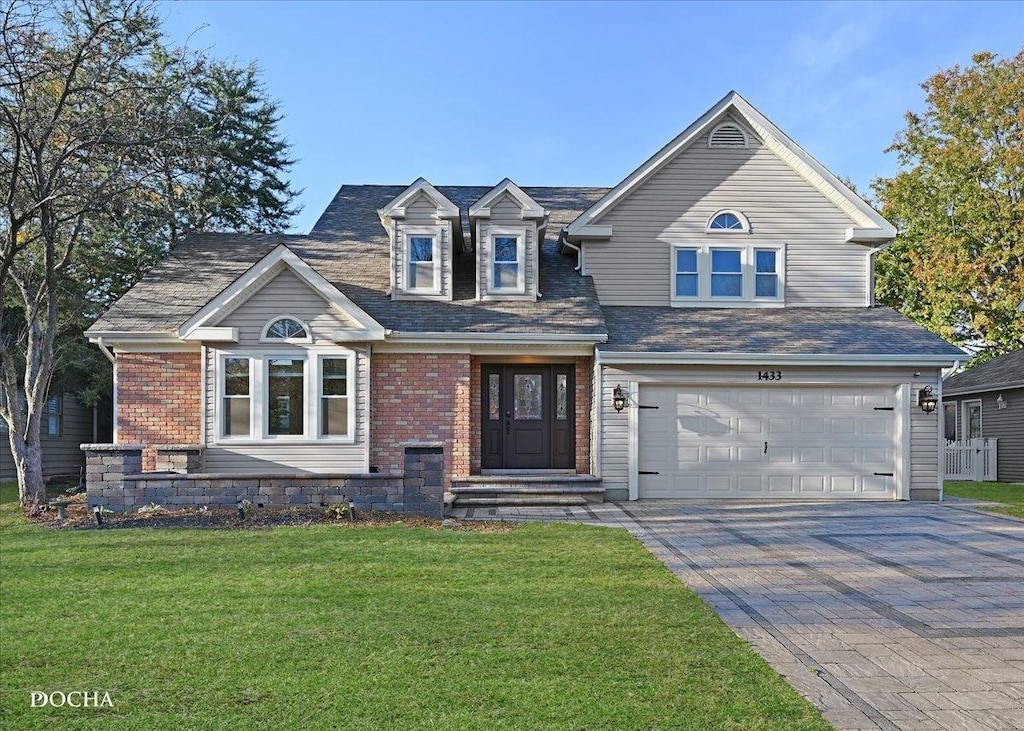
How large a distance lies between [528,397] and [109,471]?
25.7 ft

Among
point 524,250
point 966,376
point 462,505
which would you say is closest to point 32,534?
point 462,505

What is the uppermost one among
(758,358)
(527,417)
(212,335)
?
(212,335)

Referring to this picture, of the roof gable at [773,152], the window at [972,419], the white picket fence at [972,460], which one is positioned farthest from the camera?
the window at [972,419]

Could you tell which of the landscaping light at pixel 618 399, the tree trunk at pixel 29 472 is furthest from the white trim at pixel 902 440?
the tree trunk at pixel 29 472

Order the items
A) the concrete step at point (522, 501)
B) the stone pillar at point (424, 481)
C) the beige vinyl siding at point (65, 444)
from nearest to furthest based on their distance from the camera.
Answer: the stone pillar at point (424, 481) → the concrete step at point (522, 501) → the beige vinyl siding at point (65, 444)

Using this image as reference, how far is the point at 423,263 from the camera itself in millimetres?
15508

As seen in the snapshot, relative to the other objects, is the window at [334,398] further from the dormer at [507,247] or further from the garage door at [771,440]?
the garage door at [771,440]

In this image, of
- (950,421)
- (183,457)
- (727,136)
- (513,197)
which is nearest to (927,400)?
(727,136)

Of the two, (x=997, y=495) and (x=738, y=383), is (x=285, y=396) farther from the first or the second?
(x=997, y=495)

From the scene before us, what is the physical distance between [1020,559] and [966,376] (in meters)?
21.0

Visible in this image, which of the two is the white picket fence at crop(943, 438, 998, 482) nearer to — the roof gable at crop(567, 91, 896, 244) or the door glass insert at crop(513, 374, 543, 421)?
the roof gable at crop(567, 91, 896, 244)

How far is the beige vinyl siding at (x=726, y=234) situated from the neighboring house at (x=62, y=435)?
55.4 feet

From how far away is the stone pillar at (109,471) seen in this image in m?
11.5

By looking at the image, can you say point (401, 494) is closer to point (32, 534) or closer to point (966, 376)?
point (32, 534)
